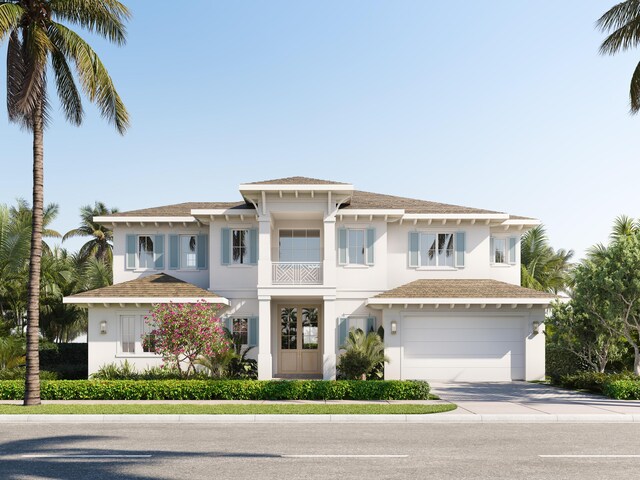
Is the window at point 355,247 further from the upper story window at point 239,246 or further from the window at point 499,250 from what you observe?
the window at point 499,250

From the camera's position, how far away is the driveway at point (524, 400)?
49.1 ft

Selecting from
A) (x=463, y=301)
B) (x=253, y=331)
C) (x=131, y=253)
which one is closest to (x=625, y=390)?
(x=463, y=301)

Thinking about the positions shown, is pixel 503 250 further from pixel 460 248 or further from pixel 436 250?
pixel 436 250

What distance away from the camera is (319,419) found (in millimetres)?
13969

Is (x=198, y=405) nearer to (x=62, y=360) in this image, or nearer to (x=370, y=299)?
(x=370, y=299)

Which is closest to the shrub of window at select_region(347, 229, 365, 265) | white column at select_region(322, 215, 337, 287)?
white column at select_region(322, 215, 337, 287)

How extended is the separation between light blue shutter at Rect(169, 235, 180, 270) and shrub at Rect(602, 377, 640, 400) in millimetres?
16462

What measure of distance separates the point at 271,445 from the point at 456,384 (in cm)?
1243

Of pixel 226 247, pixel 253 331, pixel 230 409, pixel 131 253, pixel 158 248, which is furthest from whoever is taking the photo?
pixel 158 248

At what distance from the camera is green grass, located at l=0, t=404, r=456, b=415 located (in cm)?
1440

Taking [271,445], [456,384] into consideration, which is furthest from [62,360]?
[271,445]

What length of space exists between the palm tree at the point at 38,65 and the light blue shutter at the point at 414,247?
12.4 m

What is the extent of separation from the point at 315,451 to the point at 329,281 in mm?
11577

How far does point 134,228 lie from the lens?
2459 centimetres
